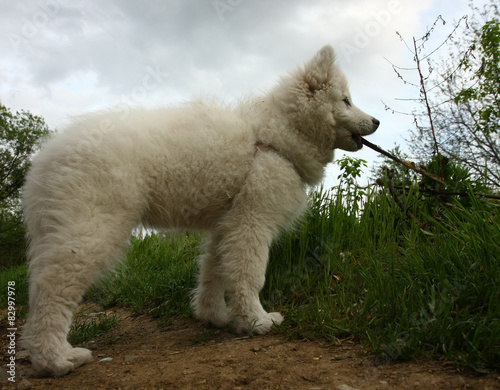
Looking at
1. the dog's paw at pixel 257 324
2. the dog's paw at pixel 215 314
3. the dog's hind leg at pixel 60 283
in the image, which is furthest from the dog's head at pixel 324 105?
the dog's hind leg at pixel 60 283

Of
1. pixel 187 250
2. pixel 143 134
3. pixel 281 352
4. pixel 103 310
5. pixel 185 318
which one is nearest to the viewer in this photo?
pixel 281 352

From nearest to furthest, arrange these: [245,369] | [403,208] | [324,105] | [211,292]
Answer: [245,369], [324,105], [211,292], [403,208]

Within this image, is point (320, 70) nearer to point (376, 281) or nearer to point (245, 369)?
point (376, 281)

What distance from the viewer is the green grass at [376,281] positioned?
2336mm

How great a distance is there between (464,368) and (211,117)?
8.09ft

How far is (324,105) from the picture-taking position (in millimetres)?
3646

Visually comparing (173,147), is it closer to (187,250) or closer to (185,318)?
(185,318)

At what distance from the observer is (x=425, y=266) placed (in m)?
2.99

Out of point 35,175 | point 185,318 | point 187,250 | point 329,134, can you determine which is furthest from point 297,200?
point 187,250

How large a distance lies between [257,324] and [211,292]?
0.76m

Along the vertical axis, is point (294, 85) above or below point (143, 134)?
above

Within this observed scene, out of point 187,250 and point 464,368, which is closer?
point 464,368

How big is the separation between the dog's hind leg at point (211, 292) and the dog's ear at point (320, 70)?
1.70 meters

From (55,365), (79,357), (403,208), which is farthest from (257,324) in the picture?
(403,208)
